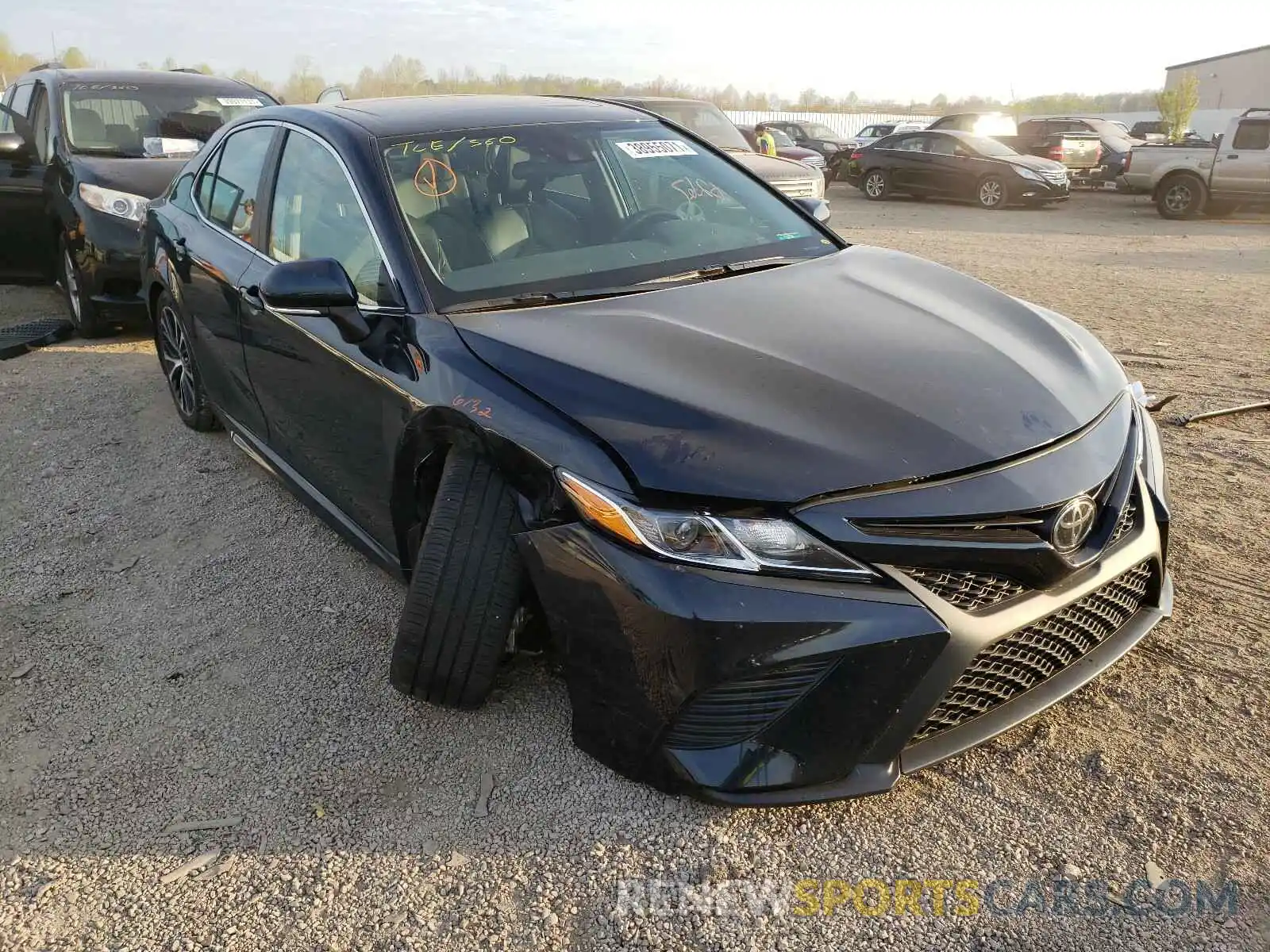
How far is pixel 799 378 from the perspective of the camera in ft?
7.83

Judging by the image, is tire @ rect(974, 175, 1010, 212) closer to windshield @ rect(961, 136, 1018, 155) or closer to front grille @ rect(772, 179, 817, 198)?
windshield @ rect(961, 136, 1018, 155)

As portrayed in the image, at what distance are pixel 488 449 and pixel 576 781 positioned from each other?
34.5 inches

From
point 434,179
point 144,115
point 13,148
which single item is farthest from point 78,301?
point 434,179

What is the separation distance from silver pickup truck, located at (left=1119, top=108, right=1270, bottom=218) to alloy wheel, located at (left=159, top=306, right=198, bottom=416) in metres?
14.8

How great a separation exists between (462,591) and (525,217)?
1272 millimetres

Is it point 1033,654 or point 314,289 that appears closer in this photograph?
point 1033,654

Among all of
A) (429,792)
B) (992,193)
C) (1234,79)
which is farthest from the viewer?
(1234,79)

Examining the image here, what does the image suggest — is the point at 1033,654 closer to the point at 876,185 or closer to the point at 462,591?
the point at 462,591

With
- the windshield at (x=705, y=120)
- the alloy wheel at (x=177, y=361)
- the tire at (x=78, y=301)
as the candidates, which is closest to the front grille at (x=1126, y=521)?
the alloy wheel at (x=177, y=361)

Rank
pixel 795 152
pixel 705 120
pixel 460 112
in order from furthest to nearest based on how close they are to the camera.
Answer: pixel 795 152
pixel 705 120
pixel 460 112

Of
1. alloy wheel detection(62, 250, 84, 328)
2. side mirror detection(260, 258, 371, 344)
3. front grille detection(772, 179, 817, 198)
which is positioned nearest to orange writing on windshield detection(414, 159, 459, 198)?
side mirror detection(260, 258, 371, 344)

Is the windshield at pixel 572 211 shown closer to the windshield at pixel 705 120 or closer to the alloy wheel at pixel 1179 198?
the windshield at pixel 705 120

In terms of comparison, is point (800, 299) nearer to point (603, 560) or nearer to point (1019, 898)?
point (603, 560)

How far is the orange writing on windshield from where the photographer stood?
308 cm
